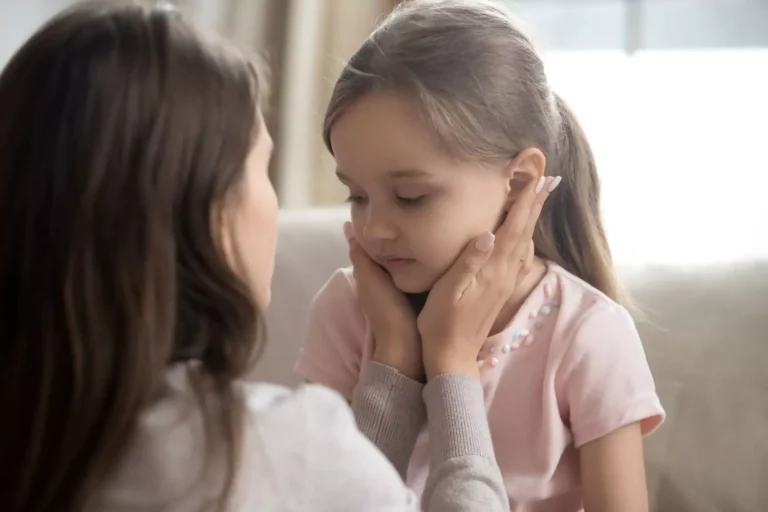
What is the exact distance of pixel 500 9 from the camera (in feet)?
3.15

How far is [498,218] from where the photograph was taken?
918 mm

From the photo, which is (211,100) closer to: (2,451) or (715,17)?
(2,451)

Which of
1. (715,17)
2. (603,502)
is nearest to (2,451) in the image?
(603,502)

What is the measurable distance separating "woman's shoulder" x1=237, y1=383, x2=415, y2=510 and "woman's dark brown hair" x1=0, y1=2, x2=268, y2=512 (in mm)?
27

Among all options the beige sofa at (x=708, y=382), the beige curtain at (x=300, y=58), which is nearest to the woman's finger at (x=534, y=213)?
the beige sofa at (x=708, y=382)

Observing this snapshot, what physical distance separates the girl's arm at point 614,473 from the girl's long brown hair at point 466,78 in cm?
31

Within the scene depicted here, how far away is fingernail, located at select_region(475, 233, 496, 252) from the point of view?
0.88m

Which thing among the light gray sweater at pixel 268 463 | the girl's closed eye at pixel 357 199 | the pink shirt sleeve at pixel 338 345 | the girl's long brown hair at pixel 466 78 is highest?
the girl's long brown hair at pixel 466 78

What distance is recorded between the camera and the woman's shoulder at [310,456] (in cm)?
58

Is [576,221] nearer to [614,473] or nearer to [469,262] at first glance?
[469,262]

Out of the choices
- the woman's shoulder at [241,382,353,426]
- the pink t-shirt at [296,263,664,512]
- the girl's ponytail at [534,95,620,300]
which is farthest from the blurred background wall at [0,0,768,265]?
the woman's shoulder at [241,382,353,426]

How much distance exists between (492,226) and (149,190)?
442mm

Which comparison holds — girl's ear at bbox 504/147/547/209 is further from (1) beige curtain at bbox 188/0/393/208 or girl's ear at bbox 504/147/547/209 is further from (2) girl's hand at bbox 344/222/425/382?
(1) beige curtain at bbox 188/0/393/208

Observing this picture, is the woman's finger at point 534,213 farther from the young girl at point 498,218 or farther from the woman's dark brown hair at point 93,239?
the woman's dark brown hair at point 93,239
